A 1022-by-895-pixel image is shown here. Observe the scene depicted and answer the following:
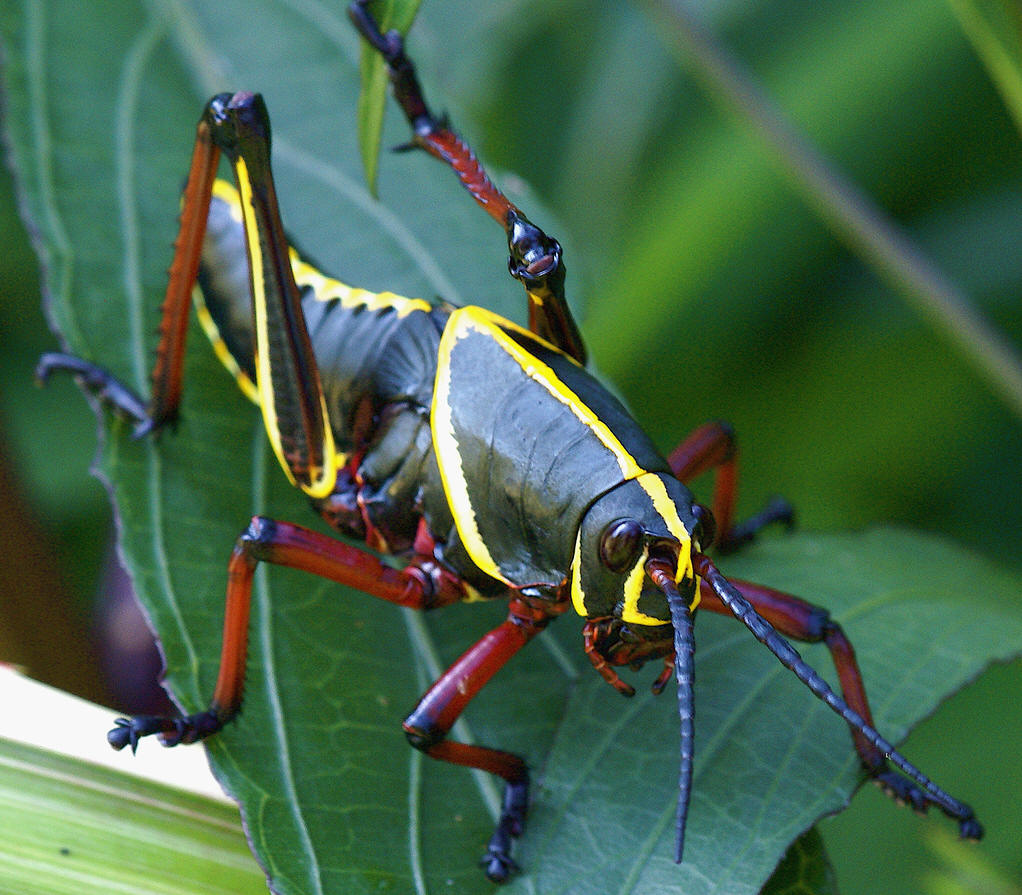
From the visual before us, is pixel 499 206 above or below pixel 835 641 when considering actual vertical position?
above

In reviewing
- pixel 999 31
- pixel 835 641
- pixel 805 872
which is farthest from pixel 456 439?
pixel 999 31

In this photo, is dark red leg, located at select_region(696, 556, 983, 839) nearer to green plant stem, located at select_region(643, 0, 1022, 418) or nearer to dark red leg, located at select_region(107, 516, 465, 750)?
dark red leg, located at select_region(107, 516, 465, 750)

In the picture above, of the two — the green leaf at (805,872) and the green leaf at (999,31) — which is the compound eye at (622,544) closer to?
the green leaf at (805,872)

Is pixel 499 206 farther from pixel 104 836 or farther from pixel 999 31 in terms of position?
pixel 104 836

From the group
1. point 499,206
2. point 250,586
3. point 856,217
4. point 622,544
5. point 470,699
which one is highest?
point 856,217

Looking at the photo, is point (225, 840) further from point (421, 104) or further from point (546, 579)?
point (421, 104)

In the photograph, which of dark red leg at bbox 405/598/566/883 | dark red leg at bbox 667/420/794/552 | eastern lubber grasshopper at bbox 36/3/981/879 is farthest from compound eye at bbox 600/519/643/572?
dark red leg at bbox 667/420/794/552
